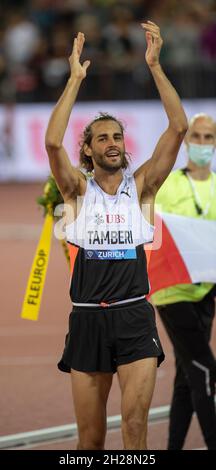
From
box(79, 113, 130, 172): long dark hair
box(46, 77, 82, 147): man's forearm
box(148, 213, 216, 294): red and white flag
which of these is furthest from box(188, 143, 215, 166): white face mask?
box(46, 77, 82, 147): man's forearm

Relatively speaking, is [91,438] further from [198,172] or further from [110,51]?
[110,51]

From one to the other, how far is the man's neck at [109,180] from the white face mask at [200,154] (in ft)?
4.79

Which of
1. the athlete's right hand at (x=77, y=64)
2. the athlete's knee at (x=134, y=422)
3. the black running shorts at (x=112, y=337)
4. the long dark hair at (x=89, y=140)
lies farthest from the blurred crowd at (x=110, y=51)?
the athlete's knee at (x=134, y=422)

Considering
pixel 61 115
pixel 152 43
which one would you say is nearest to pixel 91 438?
pixel 61 115

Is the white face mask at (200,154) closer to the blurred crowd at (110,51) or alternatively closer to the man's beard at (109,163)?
the man's beard at (109,163)

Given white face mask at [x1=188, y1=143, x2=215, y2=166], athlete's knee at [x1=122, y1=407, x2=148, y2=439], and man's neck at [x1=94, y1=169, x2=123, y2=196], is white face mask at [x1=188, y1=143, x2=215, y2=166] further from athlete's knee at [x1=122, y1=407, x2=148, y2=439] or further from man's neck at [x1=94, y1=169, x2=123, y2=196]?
athlete's knee at [x1=122, y1=407, x2=148, y2=439]

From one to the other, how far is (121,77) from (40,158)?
7.43 ft

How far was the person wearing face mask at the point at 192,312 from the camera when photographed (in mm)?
7570

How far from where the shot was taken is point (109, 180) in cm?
650

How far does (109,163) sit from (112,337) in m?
0.97

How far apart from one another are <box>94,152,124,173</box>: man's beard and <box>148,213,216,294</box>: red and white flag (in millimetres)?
1417

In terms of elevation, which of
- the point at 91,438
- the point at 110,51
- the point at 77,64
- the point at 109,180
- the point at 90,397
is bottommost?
the point at 91,438

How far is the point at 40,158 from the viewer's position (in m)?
22.7
